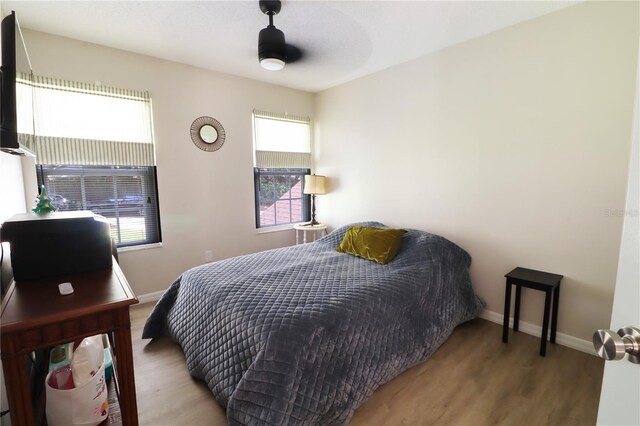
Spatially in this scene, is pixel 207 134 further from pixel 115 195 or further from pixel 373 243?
pixel 373 243

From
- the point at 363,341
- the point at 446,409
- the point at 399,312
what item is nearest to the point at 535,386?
the point at 446,409

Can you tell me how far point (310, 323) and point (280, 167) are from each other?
9.11 ft

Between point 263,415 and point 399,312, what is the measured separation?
3.39ft

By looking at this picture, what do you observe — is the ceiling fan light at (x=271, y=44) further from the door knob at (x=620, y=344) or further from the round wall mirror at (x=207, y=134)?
the door knob at (x=620, y=344)

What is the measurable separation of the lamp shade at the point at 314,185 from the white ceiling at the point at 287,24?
142 centimetres

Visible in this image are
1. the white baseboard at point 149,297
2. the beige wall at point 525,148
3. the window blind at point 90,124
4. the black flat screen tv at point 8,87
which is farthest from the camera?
the white baseboard at point 149,297

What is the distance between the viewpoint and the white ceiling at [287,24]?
7.05ft

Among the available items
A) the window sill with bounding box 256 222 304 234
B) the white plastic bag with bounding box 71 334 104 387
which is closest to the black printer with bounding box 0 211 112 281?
the white plastic bag with bounding box 71 334 104 387

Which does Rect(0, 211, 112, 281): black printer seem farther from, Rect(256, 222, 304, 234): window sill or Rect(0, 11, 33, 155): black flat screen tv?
Rect(256, 222, 304, 234): window sill

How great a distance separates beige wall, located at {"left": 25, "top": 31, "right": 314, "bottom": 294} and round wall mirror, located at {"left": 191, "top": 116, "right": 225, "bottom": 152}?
58 mm

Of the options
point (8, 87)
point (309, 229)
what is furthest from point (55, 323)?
point (309, 229)

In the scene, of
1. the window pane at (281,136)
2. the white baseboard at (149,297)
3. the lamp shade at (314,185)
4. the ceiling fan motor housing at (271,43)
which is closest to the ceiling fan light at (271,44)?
the ceiling fan motor housing at (271,43)

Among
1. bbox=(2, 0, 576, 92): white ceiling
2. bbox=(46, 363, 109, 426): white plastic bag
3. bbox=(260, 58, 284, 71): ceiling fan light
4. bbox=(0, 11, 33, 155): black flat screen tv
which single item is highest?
bbox=(2, 0, 576, 92): white ceiling

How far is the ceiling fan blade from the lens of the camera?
2799 mm
